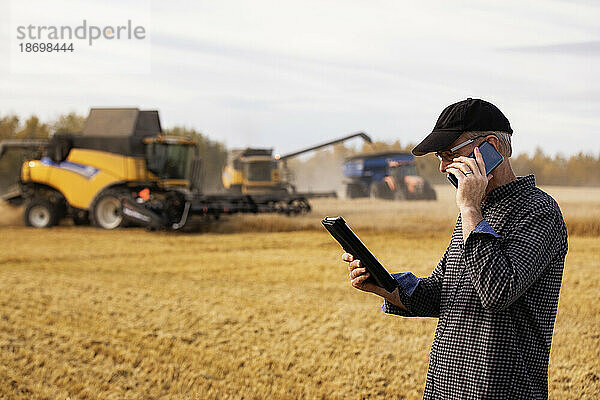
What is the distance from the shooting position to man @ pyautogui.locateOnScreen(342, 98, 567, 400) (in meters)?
1.78

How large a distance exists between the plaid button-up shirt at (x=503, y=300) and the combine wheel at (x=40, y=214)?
17.4 metres

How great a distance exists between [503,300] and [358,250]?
0.47 metres

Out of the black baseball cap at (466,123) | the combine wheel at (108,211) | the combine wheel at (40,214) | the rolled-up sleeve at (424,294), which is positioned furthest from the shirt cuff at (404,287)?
the combine wheel at (40,214)

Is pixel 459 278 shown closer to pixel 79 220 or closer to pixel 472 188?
pixel 472 188

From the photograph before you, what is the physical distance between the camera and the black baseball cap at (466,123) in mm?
1893

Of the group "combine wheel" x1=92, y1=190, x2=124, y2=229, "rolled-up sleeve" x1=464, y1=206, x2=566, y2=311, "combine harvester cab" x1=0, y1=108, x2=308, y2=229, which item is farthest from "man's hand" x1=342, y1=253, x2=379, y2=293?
"combine wheel" x1=92, y1=190, x2=124, y2=229

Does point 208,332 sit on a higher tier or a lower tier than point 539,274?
lower

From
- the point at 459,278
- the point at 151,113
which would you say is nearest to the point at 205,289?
the point at 459,278

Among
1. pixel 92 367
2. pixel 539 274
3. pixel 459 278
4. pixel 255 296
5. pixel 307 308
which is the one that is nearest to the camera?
pixel 539 274

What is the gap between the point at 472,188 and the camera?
1.83 m

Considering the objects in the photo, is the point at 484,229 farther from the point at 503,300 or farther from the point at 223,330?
the point at 223,330

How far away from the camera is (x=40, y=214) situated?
1827cm

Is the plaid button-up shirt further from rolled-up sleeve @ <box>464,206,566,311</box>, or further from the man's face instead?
the man's face

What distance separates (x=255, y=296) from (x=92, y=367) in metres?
2.95
